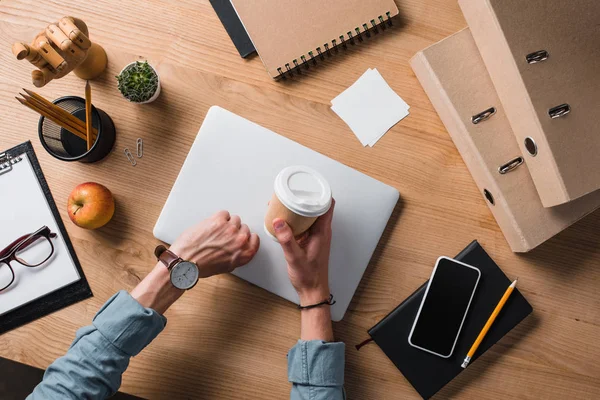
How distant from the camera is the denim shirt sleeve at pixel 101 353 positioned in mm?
743

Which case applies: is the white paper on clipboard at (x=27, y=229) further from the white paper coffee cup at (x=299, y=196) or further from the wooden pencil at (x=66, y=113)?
the white paper coffee cup at (x=299, y=196)

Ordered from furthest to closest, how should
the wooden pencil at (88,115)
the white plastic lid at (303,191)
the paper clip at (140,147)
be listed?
1. the paper clip at (140,147)
2. the wooden pencil at (88,115)
3. the white plastic lid at (303,191)

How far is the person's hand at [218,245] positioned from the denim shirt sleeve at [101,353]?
0.38ft

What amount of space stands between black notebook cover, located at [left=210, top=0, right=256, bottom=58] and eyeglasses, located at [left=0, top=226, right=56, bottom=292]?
1.64 feet

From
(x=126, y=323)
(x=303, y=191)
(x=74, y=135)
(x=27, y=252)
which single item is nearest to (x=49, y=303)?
(x=27, y=252)

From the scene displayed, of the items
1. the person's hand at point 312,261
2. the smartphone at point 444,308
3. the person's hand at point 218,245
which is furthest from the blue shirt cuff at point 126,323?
the smartphone at point 444,308

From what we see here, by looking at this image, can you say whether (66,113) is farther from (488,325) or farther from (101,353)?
(488,325)

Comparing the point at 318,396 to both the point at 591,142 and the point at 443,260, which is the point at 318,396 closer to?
the point at 443,260

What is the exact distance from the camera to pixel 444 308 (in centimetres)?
83

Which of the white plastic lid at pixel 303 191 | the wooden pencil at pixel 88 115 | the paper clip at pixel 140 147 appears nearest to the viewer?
the white plastic lid at pixel 303 191

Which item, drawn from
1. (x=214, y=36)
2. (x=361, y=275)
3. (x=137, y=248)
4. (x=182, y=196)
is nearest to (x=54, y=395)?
(x=137, y=248)

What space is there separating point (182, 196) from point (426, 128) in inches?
18.7

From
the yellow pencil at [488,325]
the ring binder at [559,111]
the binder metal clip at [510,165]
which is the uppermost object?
A: the ring binder at [559,111]

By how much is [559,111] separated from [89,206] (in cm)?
79
